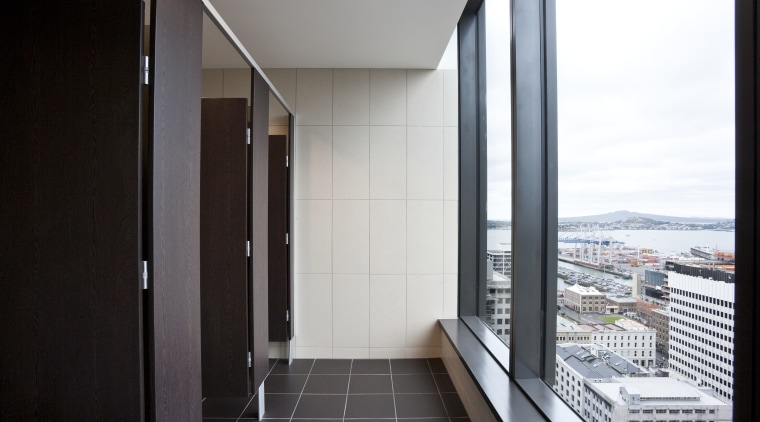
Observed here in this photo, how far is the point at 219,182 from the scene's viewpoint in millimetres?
2377

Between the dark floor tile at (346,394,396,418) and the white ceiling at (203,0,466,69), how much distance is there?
2.79 metres

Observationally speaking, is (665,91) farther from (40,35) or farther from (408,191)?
(408,191)

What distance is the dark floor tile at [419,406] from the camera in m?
2.65

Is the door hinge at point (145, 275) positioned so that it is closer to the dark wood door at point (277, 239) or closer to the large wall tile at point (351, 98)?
the dark wood door at point (277, 239)

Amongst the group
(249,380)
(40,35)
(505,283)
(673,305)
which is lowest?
(249,380)

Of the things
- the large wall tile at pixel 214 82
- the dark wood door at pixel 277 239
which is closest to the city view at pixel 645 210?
the dark wood door at pixel 277 239

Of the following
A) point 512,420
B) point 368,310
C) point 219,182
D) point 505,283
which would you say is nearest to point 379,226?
point 368,310

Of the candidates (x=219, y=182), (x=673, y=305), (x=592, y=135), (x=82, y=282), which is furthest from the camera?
(x=219, y=182)

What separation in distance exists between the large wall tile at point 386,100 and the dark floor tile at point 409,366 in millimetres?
2270

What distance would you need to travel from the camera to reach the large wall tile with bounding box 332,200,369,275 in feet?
12.3

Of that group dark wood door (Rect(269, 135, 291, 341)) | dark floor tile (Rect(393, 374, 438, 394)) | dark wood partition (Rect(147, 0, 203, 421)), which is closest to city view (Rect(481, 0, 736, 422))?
dark floor tile (Rect(393, 374, 438, 394))

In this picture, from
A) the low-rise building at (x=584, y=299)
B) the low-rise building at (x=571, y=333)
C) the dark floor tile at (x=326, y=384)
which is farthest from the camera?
the dark floor tile at (x=326, y=384)

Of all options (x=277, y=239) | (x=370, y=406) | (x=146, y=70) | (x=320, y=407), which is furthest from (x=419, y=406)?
(x=146, y=70)

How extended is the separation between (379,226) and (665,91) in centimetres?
275
